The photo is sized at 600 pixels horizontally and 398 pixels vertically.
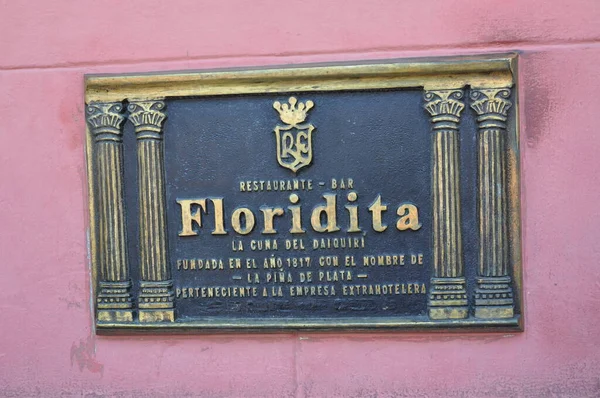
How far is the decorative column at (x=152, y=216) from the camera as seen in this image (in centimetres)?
355

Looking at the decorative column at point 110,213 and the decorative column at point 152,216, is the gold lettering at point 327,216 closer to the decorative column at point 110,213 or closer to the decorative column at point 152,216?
the decorative column at point 152,216

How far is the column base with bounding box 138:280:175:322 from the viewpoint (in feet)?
11.7

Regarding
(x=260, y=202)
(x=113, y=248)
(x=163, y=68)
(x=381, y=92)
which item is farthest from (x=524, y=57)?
(x=113, y=248)

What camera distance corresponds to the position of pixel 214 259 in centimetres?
359

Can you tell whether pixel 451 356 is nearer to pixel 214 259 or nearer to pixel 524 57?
pixel 214 259

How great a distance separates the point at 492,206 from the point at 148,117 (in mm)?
1678

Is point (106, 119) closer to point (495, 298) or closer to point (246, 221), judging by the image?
point (246, 221)

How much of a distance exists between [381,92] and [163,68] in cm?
106

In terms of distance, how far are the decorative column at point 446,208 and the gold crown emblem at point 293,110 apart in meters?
0.57

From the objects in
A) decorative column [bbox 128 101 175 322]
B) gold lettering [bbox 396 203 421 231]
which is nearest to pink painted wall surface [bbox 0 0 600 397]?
decorative column [bbox 128 101 175 322]

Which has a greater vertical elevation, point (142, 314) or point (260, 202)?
point (260, 202)

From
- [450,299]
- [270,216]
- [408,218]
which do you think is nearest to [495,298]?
[450,299]

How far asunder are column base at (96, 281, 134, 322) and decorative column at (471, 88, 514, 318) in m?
1.67

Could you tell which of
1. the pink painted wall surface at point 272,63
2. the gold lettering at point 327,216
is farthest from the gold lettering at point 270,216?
the pink painted wall surface at point 272,63
